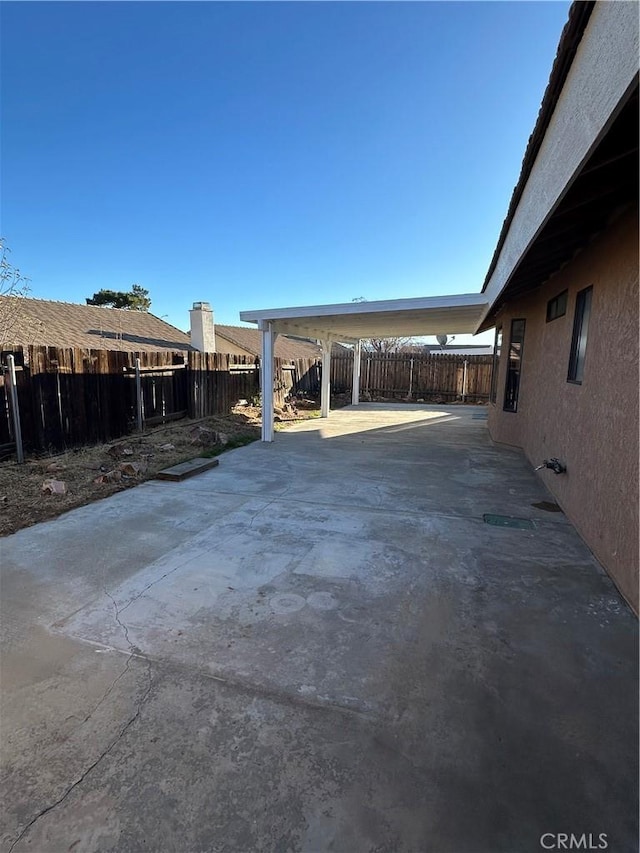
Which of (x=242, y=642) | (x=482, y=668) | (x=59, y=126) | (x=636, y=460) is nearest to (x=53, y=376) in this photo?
(x=59, y=126)

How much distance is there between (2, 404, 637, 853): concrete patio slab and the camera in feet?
4.95

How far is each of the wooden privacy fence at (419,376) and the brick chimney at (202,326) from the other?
7.10 metres

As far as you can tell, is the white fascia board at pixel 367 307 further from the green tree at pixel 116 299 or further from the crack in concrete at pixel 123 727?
the green tree at pixel 116 299

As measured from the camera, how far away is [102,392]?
8.20 m

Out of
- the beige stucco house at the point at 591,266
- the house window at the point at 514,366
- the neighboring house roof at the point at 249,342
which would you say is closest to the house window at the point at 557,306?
the beige stucco house at the point at 591,266

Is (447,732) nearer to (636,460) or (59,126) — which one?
(636,460)

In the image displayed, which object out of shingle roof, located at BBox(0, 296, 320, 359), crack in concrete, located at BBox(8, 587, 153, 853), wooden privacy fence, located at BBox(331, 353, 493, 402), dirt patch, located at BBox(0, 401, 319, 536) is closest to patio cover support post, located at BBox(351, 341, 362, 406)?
wooden privacy fence, located at BBox(331, 353, 493, 402)

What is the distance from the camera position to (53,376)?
7.15 m

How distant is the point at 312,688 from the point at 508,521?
3253 millimetres

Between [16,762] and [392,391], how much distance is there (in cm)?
1856

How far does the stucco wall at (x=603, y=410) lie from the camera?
302 cm

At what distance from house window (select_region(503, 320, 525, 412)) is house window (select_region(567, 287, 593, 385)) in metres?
3.43

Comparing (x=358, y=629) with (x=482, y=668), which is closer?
(x=482, y=668)

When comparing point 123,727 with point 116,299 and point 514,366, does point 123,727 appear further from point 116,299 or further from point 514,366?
point 116,299
